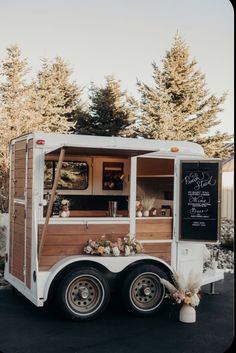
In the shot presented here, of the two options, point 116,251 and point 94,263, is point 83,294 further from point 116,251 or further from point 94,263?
point 116,251

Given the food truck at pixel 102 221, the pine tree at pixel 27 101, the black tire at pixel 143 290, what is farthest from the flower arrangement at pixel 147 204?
the pine tree at pixel 27 101

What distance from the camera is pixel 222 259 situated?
11953 mm

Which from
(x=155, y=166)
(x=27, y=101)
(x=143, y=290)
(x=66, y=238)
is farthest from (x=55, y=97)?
(x=143, y=290)

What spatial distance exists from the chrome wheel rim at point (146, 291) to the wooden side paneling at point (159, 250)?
387mm

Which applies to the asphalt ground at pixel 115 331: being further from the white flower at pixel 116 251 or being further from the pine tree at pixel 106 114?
the pine tree at pixel 106 114

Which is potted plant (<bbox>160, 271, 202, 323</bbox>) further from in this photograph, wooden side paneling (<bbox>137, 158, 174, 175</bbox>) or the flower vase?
wooden side paneling (<bbox>137, 158, 174, 175</bbox>)

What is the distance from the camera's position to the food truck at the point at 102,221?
6.58m

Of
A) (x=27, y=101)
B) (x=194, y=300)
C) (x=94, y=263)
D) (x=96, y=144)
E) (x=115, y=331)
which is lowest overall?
(x=115, y=331)

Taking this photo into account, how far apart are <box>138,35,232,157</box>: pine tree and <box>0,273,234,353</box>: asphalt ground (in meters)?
17.3

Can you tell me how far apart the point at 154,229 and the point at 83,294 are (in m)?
1.44

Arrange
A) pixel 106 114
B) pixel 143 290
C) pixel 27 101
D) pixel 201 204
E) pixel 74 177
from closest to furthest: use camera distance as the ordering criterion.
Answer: pixel 143 290 → pixel 201 204 → pixel 74 177 → pixel 27 101 → pixel 106 114

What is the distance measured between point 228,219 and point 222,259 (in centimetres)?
775

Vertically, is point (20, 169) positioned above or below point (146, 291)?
above

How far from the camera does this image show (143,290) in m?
6.84
